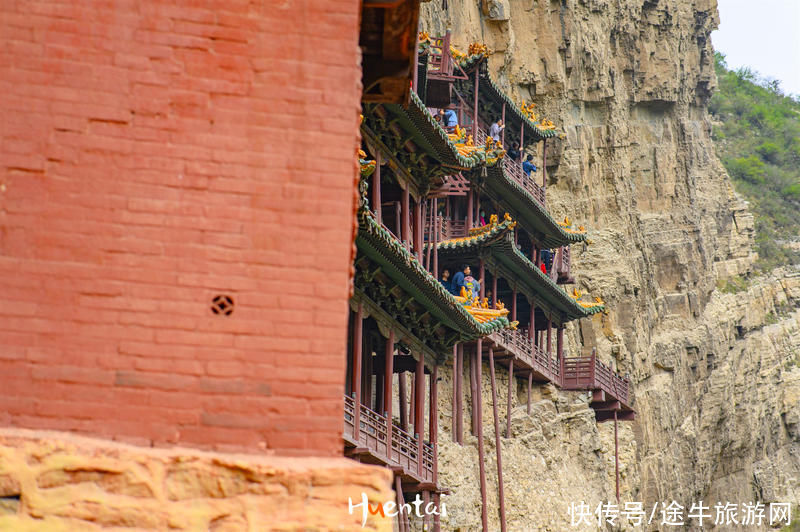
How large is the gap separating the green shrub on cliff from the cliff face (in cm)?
681

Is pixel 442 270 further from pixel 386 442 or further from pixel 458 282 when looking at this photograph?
pixel 386 442

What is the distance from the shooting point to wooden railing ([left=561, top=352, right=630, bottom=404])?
3206cm

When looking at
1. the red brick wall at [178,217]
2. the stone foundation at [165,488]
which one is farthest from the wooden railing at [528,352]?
the stone foundation at [165,488]

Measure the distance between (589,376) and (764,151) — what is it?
35813 millimetres

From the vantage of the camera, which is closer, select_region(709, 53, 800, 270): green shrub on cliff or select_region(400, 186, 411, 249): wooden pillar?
select_region(400, 186, 411, 249): wooden pillar

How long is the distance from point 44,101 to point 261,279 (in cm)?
142

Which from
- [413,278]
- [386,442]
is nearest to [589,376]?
[413,278]

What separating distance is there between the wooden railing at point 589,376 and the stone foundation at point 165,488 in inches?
1046

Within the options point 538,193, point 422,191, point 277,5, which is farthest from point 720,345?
point 277,5

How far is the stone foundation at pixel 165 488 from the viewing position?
5.67m

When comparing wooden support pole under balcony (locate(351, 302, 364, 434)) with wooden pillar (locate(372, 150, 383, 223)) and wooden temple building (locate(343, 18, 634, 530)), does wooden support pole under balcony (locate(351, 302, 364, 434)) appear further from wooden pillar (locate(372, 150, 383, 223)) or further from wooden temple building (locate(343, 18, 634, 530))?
wooden pillar (locate(372, 150, 383, 223))

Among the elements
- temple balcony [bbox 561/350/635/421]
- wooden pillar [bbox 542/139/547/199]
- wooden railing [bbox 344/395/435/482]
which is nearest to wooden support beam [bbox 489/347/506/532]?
wooden railing [bbox 344/395/435/482]

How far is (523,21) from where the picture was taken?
38500 mm

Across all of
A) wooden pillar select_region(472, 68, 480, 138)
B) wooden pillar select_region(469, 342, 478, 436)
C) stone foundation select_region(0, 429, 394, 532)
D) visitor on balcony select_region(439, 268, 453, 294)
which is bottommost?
stone foundation select_region(0, 429, 394, 532)
